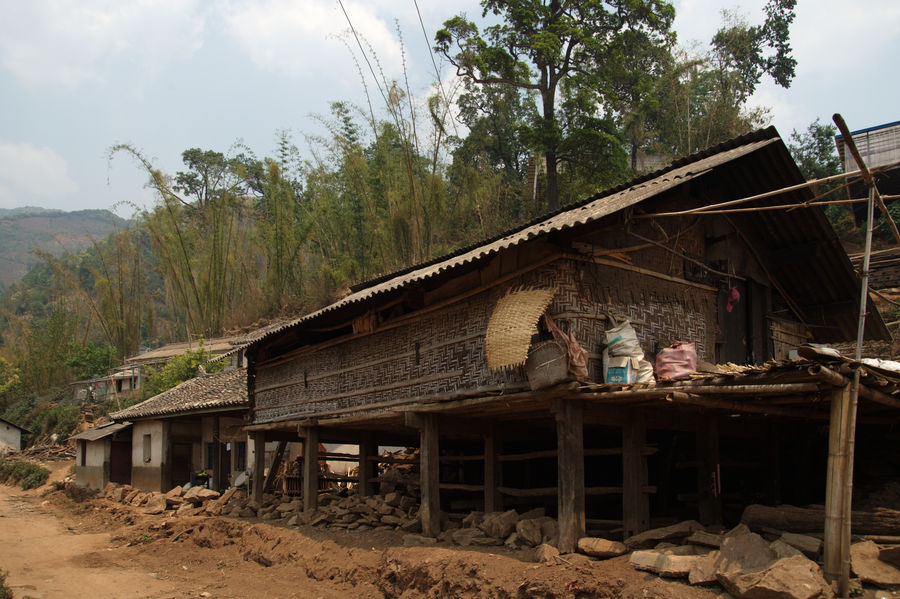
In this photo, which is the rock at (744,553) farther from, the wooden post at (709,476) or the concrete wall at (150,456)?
the concrete wall at (150,456)

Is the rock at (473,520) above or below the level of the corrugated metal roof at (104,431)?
above

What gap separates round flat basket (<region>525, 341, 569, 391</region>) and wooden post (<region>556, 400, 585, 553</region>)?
38 centimetres

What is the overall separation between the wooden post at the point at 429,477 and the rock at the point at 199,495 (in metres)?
9.54

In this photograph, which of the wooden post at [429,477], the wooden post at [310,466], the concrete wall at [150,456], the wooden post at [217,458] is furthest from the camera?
the concrete wall at [150,456]

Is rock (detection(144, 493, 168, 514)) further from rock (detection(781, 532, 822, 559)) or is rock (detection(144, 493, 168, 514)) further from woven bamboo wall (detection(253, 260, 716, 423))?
rock (detection(781, 532, 822, 559))

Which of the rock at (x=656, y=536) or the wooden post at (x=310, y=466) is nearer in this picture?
the rock at (x=656, y=536)

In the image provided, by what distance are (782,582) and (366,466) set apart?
29.0 feet

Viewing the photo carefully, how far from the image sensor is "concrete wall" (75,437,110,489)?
22.5m

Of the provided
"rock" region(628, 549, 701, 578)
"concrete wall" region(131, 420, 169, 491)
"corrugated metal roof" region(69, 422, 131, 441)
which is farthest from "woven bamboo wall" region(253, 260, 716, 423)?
"corrugated metal roof" region(69, 422, 131, 441)

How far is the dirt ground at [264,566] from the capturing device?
7.45 m

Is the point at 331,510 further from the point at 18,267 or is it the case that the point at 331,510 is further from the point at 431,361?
the point at 18,267

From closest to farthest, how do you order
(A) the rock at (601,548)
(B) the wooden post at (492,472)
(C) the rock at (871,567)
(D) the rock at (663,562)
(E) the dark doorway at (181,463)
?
(C) the rock at (871,567)
(D) the rock at (663,562)
(A) the rock at (601,548)
(B) the wooden post at (492,472)
(E) the dark doorway at (181,463)

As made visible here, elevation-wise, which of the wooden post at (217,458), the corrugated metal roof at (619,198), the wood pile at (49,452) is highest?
the corrugated metal roof at (619,198)

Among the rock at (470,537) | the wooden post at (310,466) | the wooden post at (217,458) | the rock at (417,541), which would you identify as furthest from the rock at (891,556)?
the wooden post at (217,458)
